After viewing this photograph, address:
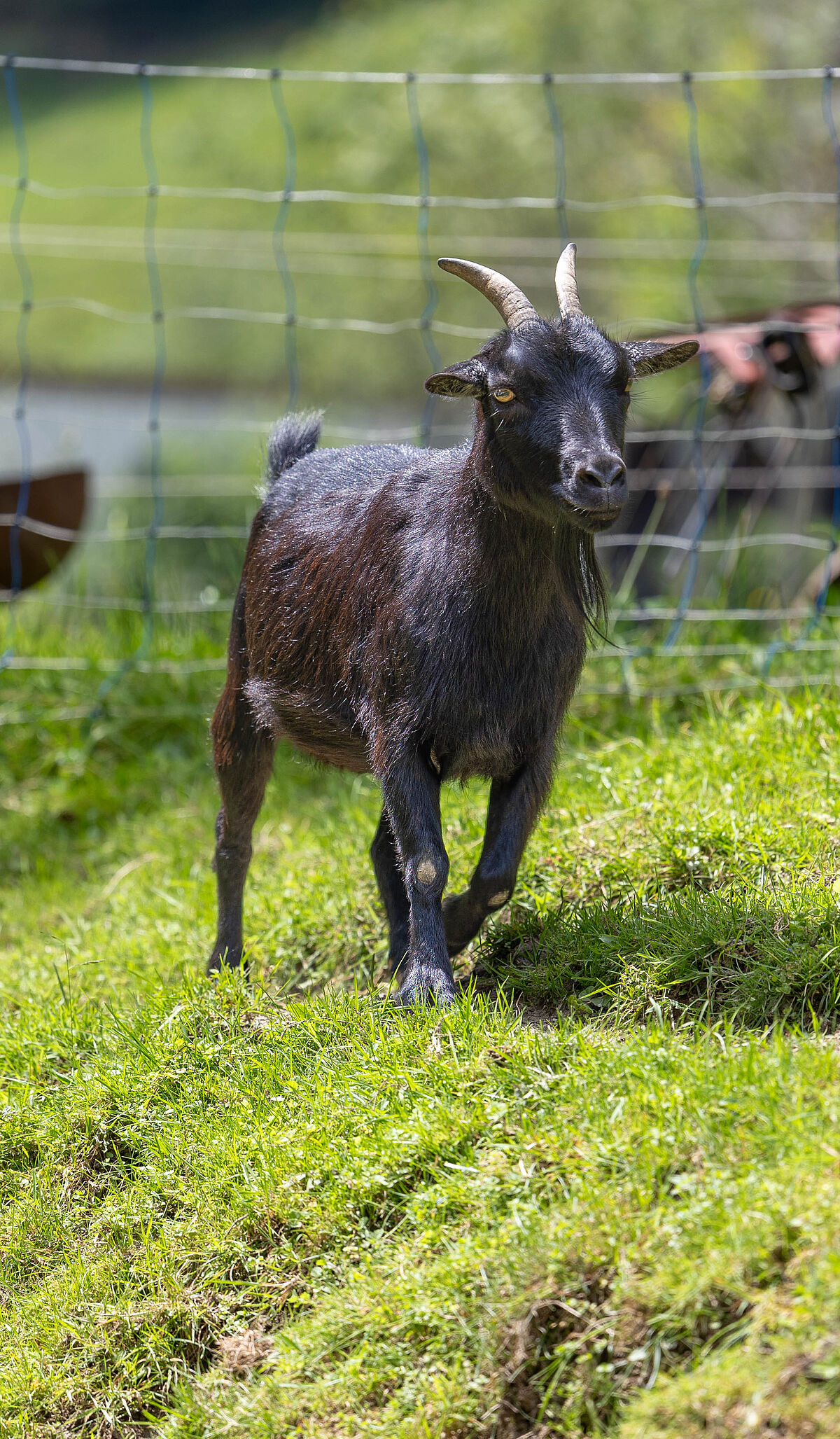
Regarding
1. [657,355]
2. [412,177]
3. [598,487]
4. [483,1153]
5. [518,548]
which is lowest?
[483,1153]

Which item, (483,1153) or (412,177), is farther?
(412,177)

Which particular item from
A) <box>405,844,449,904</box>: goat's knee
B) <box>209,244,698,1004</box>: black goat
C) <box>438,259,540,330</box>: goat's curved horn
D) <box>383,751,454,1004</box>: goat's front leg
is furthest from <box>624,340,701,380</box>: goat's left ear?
<box>405,844,449,904</box>: goat's knee

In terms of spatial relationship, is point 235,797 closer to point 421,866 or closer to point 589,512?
point 421,866

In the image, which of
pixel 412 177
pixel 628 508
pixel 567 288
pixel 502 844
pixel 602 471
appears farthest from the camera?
pixel 412 177

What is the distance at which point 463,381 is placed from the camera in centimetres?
350

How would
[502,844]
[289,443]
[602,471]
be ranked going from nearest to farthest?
1. [602,471]
2. [502,844]
3. [289,443]

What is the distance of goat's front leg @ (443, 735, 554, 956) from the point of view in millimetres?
3730

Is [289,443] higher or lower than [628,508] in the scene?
higher

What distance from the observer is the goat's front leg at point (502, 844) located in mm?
3730

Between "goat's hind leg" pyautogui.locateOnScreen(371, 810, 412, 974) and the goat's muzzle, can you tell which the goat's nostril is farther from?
"goat's hind leg" pyautogui.locateOnScreen(371, 810, 412, 974)

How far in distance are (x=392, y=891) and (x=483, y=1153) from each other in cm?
125

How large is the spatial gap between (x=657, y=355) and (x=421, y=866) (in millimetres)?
1363

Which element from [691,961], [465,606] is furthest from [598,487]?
[691,961]

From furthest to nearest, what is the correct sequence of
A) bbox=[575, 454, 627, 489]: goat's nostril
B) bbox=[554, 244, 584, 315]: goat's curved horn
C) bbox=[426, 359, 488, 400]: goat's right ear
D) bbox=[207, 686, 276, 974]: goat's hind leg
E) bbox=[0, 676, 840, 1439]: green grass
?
bbox=[207, 686, 276, 974]: goat's hind leg, bbox=[554, 244, 584, 315]: goat's curved horn, bbox=[426, 359, 488, 400]: goat's right ear, bbox=[575, 454, 627, 489]: goat's nostril, bbox=[0, 676, 840, 1439]: green grass
